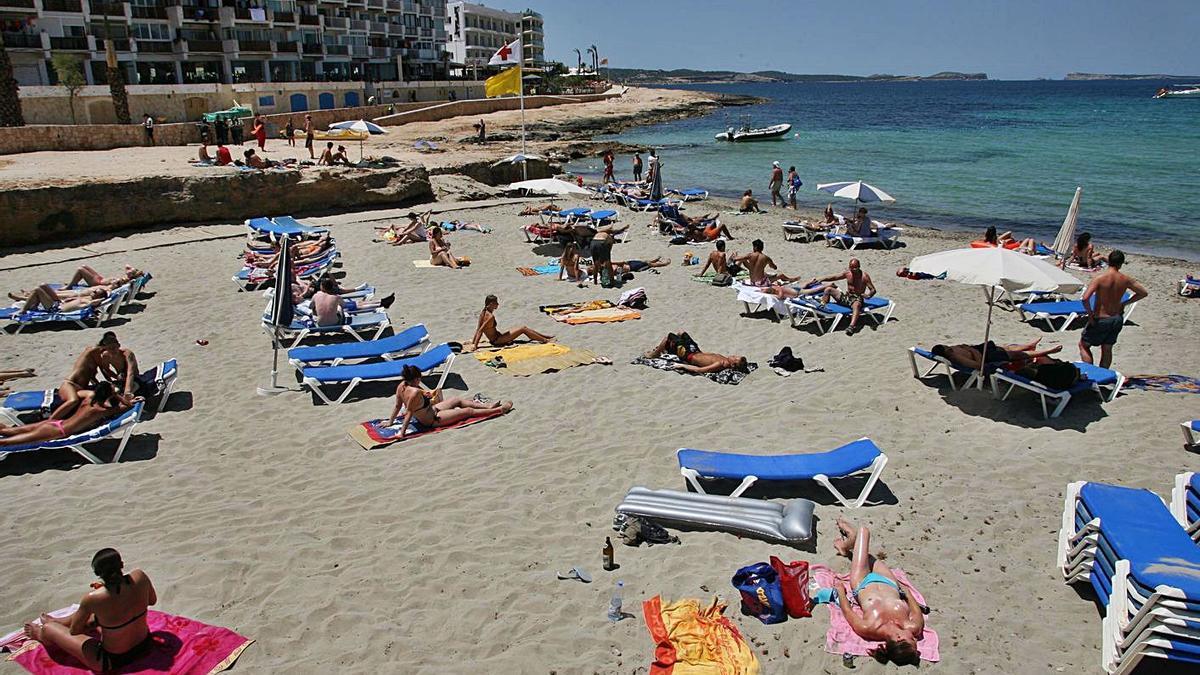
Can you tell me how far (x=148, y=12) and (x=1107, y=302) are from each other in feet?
173

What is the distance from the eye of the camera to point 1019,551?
17.6 ft

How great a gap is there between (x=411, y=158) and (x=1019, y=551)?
86.3ft

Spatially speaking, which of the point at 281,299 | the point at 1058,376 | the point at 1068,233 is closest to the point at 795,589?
the point at 1058,376

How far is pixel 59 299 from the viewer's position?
11016 mm

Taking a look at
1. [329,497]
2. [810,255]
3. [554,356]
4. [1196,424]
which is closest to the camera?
[329,497]

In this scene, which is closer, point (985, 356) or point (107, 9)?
point (985, 356)

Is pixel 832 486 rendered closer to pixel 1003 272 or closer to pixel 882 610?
pixel 882 610

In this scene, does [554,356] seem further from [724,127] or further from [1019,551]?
[724,127]

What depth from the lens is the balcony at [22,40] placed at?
123ft

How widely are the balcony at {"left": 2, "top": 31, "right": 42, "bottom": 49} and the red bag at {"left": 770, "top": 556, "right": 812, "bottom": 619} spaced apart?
156ft

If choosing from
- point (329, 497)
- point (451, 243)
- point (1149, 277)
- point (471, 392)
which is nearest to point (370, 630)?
point (329, 497)

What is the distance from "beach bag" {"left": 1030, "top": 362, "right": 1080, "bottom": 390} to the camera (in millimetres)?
7391

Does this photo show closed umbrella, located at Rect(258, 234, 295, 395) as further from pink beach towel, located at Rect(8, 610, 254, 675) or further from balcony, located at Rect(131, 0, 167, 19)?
balcony, located at Rect(131, 0, 167, 19)

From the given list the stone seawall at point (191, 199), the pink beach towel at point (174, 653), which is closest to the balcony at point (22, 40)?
the stone seawall at point (191, 199)
